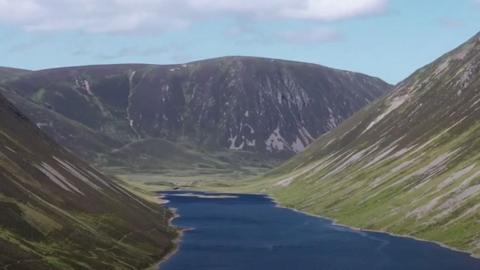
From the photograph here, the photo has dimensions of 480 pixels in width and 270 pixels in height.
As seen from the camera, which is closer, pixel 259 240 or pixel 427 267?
pixel 427 267

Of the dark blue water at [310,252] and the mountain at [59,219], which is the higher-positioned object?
the mountain at [59,219]

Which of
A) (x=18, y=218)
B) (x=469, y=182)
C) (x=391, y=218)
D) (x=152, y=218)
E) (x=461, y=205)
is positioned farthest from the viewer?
(x=152, y=218)

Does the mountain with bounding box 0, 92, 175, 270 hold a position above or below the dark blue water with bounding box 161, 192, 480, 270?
above

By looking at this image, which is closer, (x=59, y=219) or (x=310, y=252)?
(x=59, y=219)

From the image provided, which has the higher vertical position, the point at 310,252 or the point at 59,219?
the point at 59,219

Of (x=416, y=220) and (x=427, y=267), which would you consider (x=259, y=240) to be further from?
(x=427, y=267)

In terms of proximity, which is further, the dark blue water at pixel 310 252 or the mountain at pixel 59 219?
the dark blue water at pixel 310 252

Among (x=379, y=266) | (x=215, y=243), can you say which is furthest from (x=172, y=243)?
(x=379, y=266)

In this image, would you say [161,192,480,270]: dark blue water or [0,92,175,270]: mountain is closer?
[0,92,175,270]: mountain
